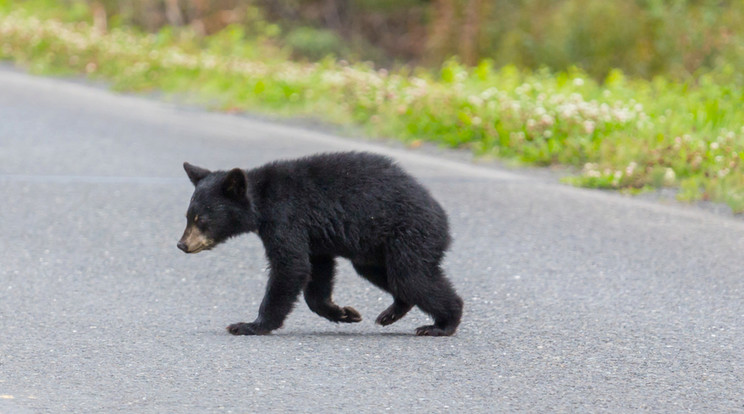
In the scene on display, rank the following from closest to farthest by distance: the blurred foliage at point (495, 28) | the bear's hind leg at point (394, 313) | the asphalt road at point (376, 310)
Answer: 1. the asphalt road at point (376, 310)
2. the bear's hind leg at point (394, 313)
3. the blurred foliage at point (495, 28)

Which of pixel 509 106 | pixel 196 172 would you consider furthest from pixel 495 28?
pixel 196 172

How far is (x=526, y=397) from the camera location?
453cm

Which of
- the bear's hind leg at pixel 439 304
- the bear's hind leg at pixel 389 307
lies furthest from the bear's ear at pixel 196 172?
the bear's hind leg at pixel 439 304

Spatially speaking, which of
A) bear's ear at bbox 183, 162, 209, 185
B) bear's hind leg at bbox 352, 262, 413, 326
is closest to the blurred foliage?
bear's hind leg at bbox 352, 262, 413, 326

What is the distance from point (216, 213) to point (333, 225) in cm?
60

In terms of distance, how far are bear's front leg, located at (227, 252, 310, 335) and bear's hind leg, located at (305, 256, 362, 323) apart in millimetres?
290

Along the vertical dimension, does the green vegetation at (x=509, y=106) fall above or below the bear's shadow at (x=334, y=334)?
above

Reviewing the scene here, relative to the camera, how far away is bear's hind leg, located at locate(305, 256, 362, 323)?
18.8 ft

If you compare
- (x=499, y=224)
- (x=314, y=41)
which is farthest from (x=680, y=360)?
(x=314, y=41)

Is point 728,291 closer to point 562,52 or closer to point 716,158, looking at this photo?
point 716,158

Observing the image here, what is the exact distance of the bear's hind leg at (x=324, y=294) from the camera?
5.72 m

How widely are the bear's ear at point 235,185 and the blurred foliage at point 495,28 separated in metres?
9.41

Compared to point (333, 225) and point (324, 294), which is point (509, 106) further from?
point (333, 225)

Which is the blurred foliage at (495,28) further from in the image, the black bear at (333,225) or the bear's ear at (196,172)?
the bear's ear at (196,172)
